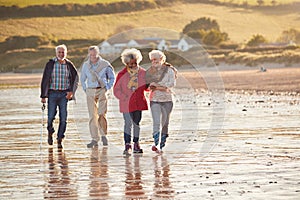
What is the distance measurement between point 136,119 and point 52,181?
11.4 feet

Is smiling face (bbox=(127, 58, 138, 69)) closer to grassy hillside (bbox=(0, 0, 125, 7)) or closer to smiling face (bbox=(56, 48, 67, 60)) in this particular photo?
smiling face (bbox=(56, 48, 67, 60))

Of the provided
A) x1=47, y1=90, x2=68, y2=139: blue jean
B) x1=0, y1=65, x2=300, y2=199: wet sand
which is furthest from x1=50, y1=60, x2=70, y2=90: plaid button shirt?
x1=0, y1=65, x2=300, y2=199: wet sand

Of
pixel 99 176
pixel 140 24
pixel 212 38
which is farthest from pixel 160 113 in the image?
pixel 140 24

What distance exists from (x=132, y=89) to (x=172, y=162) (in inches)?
71.8

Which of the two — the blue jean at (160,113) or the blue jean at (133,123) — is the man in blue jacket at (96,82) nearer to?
the blue jean at (133,123)

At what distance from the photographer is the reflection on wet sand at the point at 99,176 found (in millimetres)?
10789

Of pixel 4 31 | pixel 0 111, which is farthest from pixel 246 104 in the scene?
pixel 4 31

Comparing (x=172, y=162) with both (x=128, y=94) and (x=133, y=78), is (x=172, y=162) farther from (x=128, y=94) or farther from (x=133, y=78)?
(x=133, y=78)

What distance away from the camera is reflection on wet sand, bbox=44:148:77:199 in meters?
10.8

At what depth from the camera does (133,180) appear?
465 inches

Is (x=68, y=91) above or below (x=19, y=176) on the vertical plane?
above

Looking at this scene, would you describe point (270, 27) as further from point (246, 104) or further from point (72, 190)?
point (72, 190)

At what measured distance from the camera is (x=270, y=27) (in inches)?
5241

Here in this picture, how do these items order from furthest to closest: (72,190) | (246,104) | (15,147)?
(246,104) < (15,147) < (72,190)
